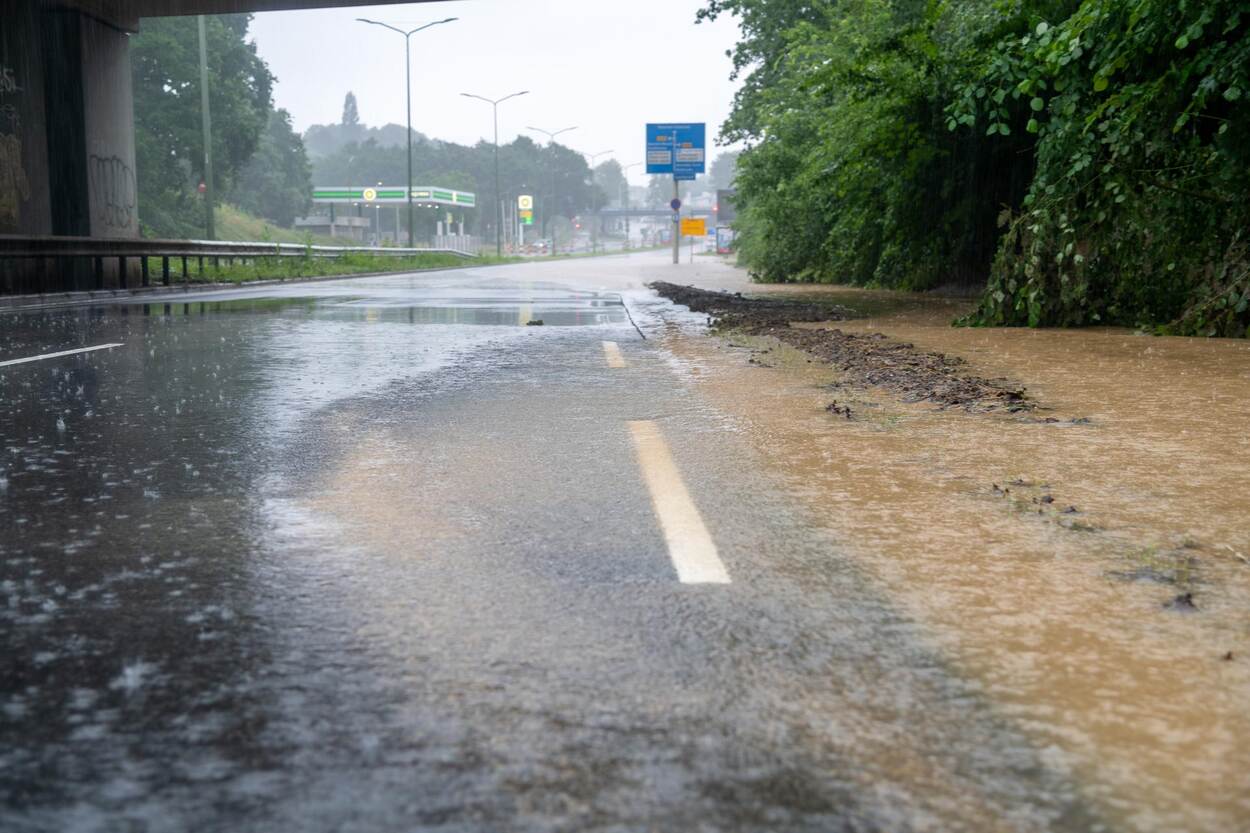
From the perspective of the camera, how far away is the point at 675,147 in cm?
6047

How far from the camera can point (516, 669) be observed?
2775mm

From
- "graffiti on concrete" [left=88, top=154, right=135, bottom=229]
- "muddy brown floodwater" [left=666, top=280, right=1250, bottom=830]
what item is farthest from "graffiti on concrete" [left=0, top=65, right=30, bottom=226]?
"muddy brown floodwater" [left=666, top=280, right=1250, bottom=830]

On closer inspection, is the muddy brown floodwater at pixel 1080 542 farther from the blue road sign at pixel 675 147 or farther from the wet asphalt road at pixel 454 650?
the blue road sign at pixel 675 147

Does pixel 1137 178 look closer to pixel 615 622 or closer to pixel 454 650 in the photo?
pixel 615 622

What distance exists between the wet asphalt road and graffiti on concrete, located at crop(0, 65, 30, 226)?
16788mm

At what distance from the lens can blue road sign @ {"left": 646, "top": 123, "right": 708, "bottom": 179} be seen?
60.2m

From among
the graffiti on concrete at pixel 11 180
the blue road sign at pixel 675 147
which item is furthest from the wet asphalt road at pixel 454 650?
the blue road sign at pixel 675 147

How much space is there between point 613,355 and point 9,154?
15136 mm

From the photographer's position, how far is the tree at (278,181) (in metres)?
106

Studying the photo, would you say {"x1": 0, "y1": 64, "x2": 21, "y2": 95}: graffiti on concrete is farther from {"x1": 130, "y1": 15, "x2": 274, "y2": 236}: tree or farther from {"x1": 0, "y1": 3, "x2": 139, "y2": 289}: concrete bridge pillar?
{"x1": 130, "y1": 15, "x2": 274, "y2": 236}: tree

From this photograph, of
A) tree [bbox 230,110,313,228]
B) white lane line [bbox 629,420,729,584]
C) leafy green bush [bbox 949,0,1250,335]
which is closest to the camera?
white lane line [bbox 629,420,729,584]

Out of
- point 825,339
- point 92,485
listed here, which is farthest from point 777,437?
point 825,339

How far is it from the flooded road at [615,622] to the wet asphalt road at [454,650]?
1 cm

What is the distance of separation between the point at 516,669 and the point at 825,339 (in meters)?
8.63
